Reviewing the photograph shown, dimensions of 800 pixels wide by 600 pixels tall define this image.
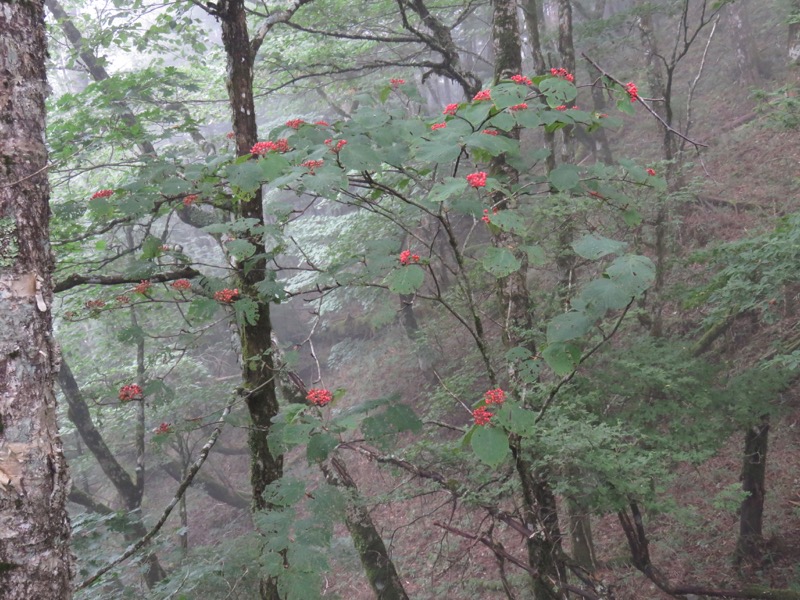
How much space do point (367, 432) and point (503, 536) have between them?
270 inches

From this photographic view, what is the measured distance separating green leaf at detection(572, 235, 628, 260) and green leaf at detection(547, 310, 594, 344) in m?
0.26

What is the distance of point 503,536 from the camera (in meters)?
8.17

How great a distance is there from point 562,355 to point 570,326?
22 centimetres

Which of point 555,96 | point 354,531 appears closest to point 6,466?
point 555,96

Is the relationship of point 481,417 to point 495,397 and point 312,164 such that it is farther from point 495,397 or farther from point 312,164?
point 312,164

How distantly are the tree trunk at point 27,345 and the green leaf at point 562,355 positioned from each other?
1.89m

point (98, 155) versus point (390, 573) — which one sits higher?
point (98, 155)

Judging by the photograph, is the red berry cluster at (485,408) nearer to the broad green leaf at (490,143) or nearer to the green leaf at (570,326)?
the green leaf at (570,326)

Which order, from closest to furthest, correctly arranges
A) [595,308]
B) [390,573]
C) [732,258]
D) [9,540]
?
[9,540] → [595,308] → [732,258] → [390,573]

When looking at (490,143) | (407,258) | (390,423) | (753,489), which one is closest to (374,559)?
(753,489)

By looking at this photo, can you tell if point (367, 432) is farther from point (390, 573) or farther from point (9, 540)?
point (390, 573)

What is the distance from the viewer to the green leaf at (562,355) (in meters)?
2.21

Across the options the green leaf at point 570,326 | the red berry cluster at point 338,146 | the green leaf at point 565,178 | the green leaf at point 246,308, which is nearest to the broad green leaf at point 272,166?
the red berry cluster at point 338,146

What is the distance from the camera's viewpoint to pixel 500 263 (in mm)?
2107
